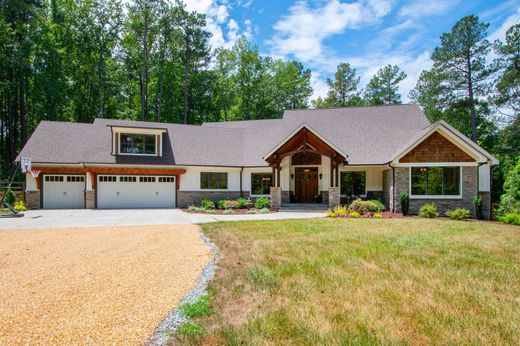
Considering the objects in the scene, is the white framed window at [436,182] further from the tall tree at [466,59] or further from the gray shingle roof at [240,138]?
the tall tree at [466,59]

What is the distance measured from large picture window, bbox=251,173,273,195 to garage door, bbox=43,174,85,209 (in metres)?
11.7

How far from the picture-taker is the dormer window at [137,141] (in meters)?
20.8

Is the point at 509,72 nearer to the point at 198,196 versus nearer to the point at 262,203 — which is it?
the point at 262,203

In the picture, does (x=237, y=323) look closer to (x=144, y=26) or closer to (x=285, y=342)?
(x=285, y=342)

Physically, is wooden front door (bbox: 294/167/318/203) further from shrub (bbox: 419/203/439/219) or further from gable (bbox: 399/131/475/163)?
shrub (bbox: 419/203/439/219)

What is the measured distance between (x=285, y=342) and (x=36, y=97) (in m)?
34.7

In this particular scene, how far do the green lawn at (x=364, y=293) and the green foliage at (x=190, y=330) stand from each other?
5 centimetres

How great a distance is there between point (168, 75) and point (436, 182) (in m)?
32.0

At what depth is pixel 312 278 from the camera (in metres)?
5.20

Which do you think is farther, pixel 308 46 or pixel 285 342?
pixel 308 46

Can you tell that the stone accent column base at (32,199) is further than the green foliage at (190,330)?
Yes

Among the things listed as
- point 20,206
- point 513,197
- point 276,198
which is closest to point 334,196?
point 276,198

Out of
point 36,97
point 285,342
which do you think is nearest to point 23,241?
point 285,342

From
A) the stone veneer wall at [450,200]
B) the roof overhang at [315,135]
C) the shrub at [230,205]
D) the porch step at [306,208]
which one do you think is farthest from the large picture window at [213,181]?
the stone veneer wall at [450,200]
